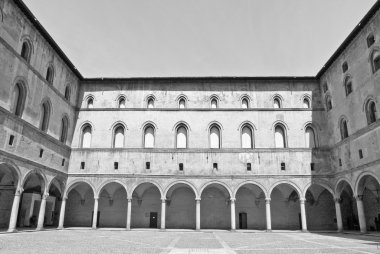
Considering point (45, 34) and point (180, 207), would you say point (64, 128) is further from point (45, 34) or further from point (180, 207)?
point (180, 207)

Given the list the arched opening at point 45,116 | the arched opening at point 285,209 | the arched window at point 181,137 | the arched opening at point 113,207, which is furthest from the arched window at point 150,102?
the arched opening at point 285,209

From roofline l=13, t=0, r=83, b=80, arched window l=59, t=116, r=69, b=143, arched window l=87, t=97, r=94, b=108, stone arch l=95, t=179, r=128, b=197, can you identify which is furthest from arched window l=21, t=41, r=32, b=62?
stone arch l=95, t=179, r=128, b=197

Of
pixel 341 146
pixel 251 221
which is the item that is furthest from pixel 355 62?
pixel 251 221

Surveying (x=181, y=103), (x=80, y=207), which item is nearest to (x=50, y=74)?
(x=181, y=103)

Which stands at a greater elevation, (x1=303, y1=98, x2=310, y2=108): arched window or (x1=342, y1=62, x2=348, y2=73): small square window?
(x1=342, y1=62, x2=348, y2=73): small square window

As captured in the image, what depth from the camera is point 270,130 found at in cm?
2780

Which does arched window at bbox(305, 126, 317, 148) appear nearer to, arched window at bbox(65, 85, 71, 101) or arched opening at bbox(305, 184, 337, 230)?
arched opening at bbox(305, 184, 337, 230)

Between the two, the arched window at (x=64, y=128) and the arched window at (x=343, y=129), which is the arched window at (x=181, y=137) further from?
the arched window at (x=343, y=129)

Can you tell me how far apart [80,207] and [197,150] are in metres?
12.8

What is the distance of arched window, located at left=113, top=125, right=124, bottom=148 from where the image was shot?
28.2 m

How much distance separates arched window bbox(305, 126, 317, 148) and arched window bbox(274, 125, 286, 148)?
6.81ft

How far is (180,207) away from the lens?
28781 mm

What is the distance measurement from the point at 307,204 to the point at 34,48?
27070mm

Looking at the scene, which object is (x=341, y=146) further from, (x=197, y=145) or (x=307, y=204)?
(x=197, y=145)
